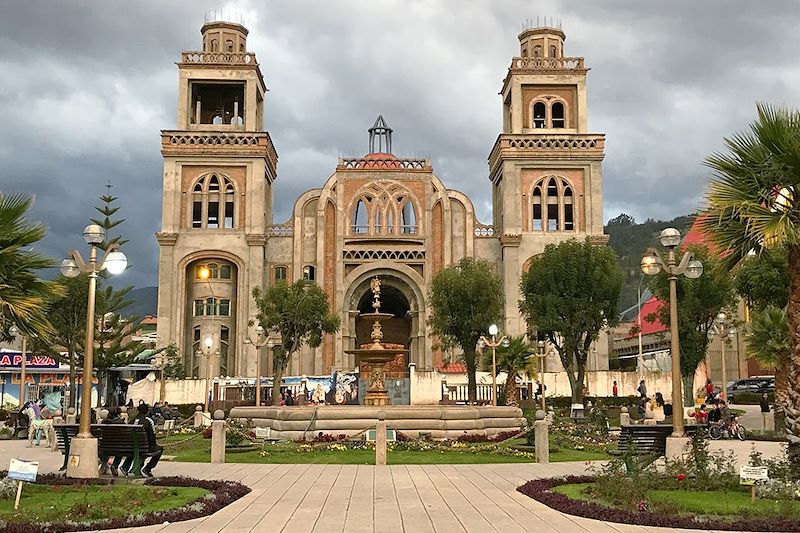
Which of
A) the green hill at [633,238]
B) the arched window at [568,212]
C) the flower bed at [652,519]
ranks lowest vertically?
the flower bed at [652,519]

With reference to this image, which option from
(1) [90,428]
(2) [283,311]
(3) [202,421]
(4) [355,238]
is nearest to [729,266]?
(1) [90,428]

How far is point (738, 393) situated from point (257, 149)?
104 ft

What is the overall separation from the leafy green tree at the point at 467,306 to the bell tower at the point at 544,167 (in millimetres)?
10474

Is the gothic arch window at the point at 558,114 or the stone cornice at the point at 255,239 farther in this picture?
the gothic arch window at the point at 558,114

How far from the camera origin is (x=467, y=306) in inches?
1689

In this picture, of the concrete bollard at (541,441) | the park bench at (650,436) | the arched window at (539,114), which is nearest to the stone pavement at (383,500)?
the concrete bollard at (541,441)

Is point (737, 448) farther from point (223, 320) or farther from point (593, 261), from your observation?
point (223, 320)

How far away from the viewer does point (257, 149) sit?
55625 mm

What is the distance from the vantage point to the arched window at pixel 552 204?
5616 centimetres

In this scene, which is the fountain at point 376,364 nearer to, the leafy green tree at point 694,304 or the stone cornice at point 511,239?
the leafy green tree at point 694,304

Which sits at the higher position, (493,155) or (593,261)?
(493,155)

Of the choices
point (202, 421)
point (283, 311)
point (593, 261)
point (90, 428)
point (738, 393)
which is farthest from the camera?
point (738, 393)

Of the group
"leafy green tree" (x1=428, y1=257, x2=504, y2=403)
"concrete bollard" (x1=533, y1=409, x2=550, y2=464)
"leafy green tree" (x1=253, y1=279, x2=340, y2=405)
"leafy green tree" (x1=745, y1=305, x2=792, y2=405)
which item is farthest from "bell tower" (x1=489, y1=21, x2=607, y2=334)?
"concrete bollard" (x1=533, y1=409, x2=550, y2=464)

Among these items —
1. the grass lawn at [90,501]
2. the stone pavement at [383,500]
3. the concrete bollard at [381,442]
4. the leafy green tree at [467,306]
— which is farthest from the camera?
the leafy green tree at [467,306]
